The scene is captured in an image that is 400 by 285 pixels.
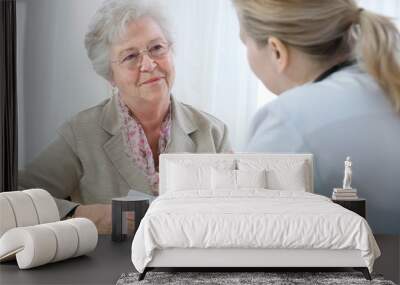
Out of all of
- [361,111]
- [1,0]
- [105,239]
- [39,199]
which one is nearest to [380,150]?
[361,111]

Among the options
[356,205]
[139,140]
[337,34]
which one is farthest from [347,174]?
[139,140]

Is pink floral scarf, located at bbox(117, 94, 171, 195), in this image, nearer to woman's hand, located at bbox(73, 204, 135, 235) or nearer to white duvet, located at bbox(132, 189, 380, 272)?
woman's hand, located at bbox(73, 204, 135, 235)

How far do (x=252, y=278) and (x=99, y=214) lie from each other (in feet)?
8.45

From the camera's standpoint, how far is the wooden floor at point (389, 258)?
5.07 meters

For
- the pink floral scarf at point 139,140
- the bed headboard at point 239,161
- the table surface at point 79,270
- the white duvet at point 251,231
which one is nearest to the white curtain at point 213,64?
the bed headboard at point 239,161

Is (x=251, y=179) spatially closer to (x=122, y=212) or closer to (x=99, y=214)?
(x=122, y=212)

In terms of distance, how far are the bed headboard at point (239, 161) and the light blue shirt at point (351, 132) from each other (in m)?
0.14

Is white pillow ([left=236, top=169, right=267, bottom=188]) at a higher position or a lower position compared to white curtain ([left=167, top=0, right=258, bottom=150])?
lower

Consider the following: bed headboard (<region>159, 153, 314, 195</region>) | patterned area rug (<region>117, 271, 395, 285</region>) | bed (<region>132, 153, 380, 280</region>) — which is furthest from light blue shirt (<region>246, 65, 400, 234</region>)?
patterned area rug (<region>117, 271, 395, 285</region>)

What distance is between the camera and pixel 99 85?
7039 millimetres

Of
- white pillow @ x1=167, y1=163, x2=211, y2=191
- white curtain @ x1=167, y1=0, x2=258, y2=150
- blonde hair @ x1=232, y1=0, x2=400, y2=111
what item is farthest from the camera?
white curtain @ x1=167, y1=0, x2=258, y2=150

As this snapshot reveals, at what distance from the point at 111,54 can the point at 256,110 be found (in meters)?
1.49

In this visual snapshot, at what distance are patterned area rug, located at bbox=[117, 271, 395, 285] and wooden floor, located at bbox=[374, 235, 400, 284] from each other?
0.56ft

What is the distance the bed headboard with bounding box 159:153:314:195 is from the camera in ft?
21.6
